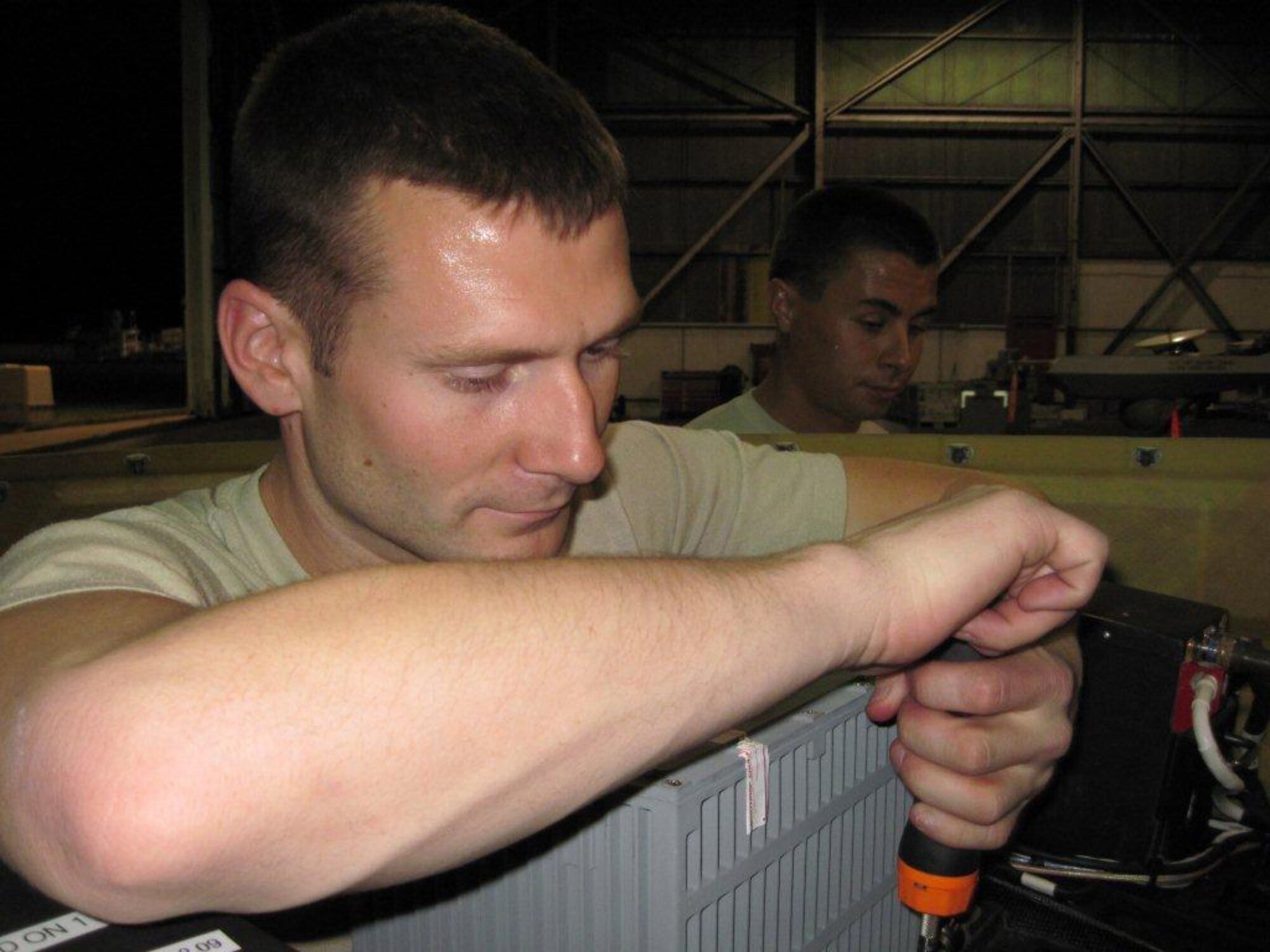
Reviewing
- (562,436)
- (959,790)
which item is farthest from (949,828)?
(562,436)

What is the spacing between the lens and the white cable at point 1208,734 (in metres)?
0.91

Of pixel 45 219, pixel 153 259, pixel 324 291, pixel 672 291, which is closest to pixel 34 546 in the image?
pixel 324 291

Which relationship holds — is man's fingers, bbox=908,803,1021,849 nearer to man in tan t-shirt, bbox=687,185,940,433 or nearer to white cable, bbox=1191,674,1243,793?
white cable, bbox=1191,674,1243,793

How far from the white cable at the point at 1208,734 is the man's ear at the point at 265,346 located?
0.88 m

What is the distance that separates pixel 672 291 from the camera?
1041cm

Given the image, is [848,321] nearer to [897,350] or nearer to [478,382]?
[897,350]

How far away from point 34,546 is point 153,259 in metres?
13.9

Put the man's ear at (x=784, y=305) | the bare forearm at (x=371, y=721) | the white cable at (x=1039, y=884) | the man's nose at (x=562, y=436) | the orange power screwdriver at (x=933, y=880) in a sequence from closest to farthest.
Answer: the bare forearm at (x=371, y=721) → the orange power screwdriver at (x=933, y=880) → the man's nose at (x=562, y=436) → the white cable at (x=1039, y=884) → the man's ear at (x=784, y=305)

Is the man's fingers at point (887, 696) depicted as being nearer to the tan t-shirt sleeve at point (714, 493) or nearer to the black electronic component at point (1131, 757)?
the black electronic component at point (1131, 757)

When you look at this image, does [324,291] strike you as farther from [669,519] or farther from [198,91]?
[198,91]

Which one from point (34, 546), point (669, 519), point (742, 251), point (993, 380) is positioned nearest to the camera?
point (34, 546)

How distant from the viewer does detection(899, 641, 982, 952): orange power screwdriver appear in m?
0.71

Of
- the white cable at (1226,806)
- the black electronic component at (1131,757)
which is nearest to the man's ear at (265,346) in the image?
the black electronic component at (1131,757)

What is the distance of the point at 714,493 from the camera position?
1346 millimetres
